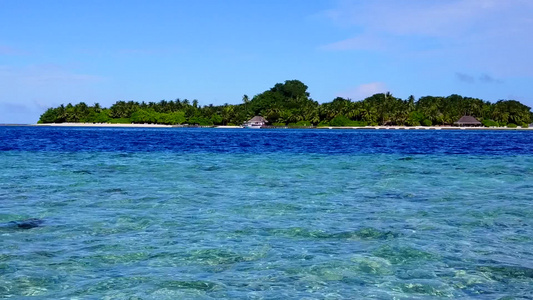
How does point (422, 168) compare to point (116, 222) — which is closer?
point (116, 222)

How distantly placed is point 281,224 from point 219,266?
15.5 feet

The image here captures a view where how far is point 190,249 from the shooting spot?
40.2 feet

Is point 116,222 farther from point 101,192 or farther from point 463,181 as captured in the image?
point 463,181

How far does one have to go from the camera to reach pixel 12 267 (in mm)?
10617

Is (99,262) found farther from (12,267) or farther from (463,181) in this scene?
(463,181)

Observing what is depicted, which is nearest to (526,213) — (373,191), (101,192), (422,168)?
(373,191)

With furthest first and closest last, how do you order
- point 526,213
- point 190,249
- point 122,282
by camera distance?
1. point 526,213
2. point 190,249
3. point 122,282

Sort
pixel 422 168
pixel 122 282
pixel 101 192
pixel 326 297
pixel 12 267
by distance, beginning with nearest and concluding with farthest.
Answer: pixel 326 297
pixel 122 282
pixel 12 267
pixel 101 192
pixel 422 168

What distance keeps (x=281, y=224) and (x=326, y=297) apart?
21.0 feet

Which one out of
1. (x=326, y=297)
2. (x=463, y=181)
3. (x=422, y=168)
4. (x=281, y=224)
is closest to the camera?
(x=326, y=297)

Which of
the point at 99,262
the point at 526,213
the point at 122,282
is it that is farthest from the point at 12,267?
the point at 526,213

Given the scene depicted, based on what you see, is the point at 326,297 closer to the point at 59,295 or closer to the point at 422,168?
the point at 59,295

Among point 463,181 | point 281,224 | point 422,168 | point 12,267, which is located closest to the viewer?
point 12,267

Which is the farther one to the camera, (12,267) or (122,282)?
(12,267)
